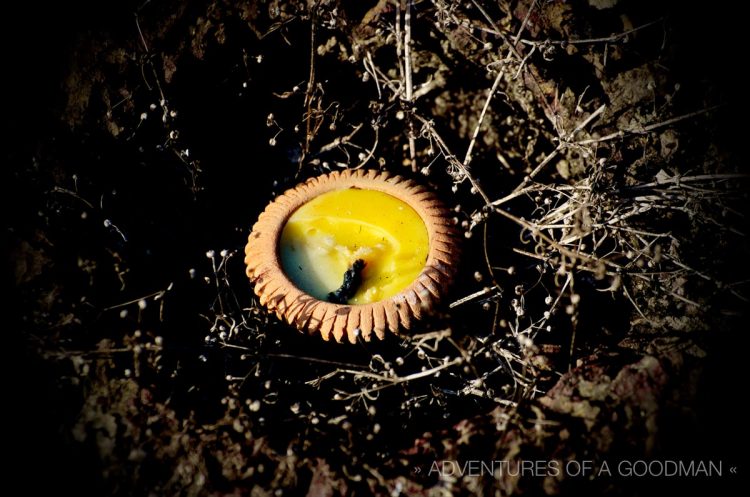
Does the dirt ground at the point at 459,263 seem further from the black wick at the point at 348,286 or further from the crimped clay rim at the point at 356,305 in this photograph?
the black wick at the point at 348,286

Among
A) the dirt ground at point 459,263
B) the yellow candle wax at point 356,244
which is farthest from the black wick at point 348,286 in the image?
the dirt ground at point 459,263

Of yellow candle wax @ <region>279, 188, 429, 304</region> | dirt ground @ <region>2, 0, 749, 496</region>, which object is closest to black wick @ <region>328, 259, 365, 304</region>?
yellow candle wax @ <region>279, 188, 429, 304</region>

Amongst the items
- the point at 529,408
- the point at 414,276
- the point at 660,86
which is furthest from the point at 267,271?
the point at 660,86

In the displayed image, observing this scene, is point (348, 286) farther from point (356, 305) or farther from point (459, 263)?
point (459, 263)

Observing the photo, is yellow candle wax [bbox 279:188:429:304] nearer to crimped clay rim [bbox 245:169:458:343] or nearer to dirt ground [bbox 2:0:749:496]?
crimped clay rim [bbox 245:169:458:343]

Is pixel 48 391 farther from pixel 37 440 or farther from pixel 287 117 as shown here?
pixel 287 117
